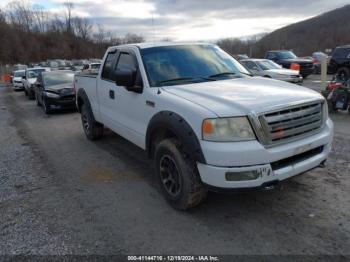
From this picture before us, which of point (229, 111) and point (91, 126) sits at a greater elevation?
point (229, 111)

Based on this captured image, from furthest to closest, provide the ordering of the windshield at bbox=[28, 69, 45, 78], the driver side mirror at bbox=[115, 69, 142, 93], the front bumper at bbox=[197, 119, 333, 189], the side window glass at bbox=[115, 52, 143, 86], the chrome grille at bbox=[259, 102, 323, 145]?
the windshield at bbox=[28, 69, 45, 78] → the side window glass at bbox=[115, 52, 143, 86] → the driver side mirror at bbox=[115, 69, 142, 93] → the chrome grille at bbox=[259, 102, 323, 145] → the front bumper at bbox=[197, 119, 333, 189]

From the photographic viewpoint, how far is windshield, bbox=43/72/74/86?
42.8 feet

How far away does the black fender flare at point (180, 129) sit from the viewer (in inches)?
134

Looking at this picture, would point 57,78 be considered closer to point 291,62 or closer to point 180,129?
point 180,129

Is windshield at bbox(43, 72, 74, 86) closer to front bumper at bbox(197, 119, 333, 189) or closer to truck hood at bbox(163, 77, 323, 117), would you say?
truck hood at bbox(163, 77, 323, 117)

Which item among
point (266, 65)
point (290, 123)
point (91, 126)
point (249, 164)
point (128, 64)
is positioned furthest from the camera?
point (266, 65)

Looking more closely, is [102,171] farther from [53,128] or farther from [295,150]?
[53,128]

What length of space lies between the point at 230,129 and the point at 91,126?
14.6 ft

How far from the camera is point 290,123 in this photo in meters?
3.49

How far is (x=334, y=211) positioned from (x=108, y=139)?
4.95m

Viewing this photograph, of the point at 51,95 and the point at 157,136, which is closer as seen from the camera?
the point at 157,136

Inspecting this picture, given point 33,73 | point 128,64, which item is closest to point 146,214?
point 128,64

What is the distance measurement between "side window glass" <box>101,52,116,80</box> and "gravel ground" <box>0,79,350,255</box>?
147 centimetres

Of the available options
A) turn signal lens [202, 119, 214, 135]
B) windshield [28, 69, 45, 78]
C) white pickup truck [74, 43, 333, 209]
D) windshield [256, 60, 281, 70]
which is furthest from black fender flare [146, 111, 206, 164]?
windshield [28, 69, 45, 78]
